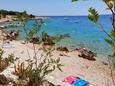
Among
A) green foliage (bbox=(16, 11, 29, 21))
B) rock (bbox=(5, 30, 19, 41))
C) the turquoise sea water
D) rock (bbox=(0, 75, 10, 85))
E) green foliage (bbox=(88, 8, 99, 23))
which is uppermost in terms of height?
green foliage (bbox=(88, 8, 99, 23))

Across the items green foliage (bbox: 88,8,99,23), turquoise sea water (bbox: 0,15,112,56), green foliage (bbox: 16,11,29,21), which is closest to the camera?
green foliage (bbox: 88,8,99,23)

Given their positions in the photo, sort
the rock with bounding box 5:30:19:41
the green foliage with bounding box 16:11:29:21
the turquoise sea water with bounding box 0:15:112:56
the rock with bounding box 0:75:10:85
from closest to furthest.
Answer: the rock with bounding box 0:75:10:85 < the green foliage with bounding box 16:11:29:21 < the turquoise sea water with bounding box 0:15:112:56 < the rock with bounding box 5:30:19:41

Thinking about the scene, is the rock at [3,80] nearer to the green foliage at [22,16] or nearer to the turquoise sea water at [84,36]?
the green foliage at [22,16]

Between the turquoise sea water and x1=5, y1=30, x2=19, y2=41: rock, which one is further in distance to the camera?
x1=5, y1=30, x2=19, y2=41: rock

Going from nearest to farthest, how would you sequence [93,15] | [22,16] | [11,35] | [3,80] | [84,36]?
[93,15] < [3,80] < [22,16] < [11,35] < [84,36]

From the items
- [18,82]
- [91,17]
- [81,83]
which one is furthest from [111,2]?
[81,83]

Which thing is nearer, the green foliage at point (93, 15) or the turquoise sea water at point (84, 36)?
the green foliage at point (93, 15)

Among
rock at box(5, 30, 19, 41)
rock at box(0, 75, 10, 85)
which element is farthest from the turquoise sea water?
rock at box(5, 30, 19, 41)

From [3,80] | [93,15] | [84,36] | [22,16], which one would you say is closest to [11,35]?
[84,36]

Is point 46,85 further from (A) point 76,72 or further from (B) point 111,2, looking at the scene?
(B) point 111,2

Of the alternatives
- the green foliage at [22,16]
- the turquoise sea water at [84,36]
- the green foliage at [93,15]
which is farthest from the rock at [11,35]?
the green foliage at [93,15]

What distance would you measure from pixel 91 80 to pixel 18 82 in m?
3.91

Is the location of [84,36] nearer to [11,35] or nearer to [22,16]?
[11,35]

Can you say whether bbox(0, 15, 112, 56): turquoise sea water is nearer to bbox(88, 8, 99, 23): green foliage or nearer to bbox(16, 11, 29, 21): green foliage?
bbox(88, 8, 99, 23): green foliage
